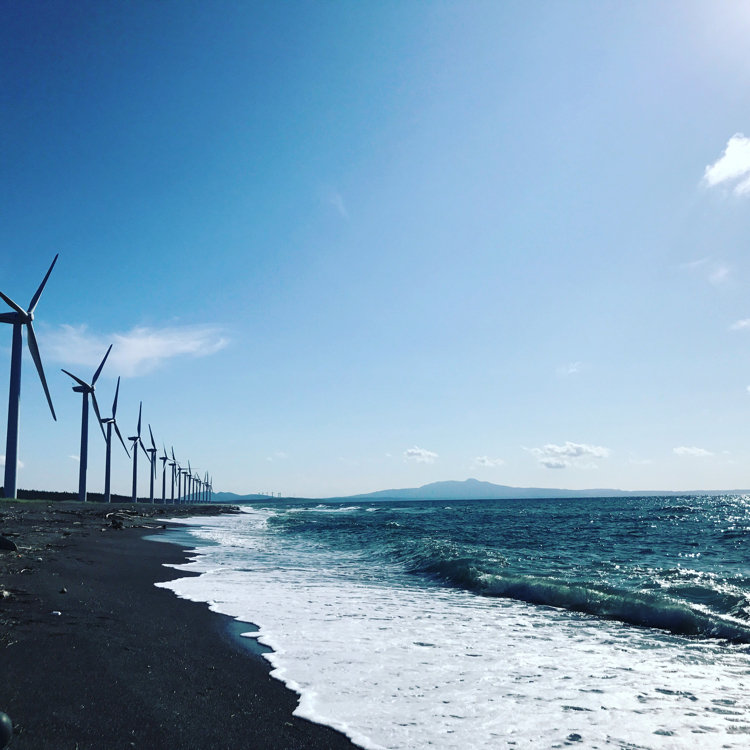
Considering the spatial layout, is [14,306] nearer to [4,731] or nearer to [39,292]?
[39,292]

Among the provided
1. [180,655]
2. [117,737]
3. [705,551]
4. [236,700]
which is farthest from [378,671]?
[705,551]

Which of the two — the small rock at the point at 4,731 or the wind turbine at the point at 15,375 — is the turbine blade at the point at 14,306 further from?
the small rock at the point at 4,731

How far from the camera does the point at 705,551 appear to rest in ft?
89.1

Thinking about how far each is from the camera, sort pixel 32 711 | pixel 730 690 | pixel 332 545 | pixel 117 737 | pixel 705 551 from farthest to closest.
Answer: pixel 332 545 → pixel 705 551 → pixel 730 690 → pixel 32 711 → pixel 117 737

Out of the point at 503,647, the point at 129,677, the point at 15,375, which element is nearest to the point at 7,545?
the point at 129,677

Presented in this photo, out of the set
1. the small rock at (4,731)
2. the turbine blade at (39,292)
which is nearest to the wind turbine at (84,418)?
the turbine blade at (39,292)

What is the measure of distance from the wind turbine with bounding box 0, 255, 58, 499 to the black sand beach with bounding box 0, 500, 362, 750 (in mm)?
39223

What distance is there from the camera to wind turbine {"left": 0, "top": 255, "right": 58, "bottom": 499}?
145ft

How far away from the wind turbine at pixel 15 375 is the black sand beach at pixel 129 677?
39223 mm

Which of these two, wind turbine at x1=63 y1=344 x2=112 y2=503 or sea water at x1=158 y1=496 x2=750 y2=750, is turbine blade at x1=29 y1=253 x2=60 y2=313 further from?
sea water at x1=158 y1=496 x2=750 y2=750

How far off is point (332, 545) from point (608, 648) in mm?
22310

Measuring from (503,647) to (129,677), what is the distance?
19.7 feet

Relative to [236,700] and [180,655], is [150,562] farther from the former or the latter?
[236,700]

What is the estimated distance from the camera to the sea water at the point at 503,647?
5.82 meters
